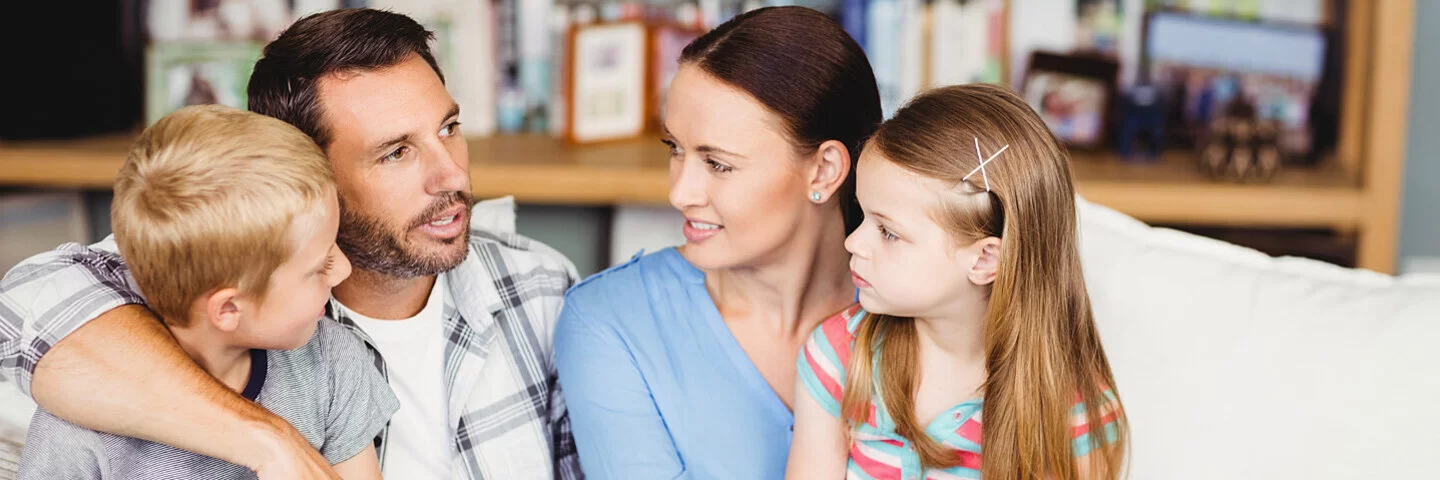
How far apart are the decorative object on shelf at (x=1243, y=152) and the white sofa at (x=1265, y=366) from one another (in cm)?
98

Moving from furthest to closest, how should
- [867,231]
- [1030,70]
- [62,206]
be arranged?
[62,206] → [1030,70] → [867,231]

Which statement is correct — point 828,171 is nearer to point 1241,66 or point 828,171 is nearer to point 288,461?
point 288,461

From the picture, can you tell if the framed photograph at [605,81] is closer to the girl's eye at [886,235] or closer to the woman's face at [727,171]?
the woman's face at [727,171]

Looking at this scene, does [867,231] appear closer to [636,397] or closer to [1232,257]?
[636,397]

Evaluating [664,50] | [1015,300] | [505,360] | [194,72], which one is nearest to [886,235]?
[1015,300]

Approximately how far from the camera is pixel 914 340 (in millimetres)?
1340

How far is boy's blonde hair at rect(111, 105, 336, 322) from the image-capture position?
1.00 meters

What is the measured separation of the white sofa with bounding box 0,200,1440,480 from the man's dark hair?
1.33ft

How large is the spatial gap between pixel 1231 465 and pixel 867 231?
1.58ft

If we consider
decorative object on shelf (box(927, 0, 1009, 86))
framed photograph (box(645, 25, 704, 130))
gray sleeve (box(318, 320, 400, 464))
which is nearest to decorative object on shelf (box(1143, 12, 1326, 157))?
decorative object on shelf (box(927, 0, 1009, 86))

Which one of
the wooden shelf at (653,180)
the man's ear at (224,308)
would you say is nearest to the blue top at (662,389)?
the man's ear at (224,308)

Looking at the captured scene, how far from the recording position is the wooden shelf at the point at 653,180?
2.28 metres

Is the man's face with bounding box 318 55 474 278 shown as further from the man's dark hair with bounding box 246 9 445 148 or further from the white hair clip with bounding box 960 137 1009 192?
the white hair clip with bounding box 960 137 1009 192

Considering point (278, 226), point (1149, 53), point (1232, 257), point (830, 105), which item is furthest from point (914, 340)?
point (1149, 53)
